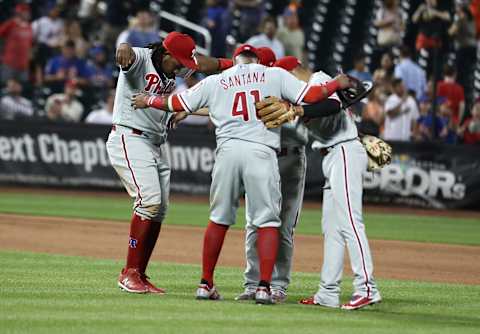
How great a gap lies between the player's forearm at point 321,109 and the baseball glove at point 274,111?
11cm

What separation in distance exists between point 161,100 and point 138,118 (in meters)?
0.71

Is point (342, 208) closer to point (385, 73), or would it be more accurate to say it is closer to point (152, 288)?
point (152, 288)

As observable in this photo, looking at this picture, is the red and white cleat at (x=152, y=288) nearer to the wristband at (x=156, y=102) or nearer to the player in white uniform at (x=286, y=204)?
the player in white uniform at (x=286, y=204)

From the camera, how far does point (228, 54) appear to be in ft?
75.0

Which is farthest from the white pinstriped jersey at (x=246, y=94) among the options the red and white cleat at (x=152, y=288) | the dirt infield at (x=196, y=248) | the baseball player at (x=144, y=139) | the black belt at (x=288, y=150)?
the dirt infield at (x=196, y=248)

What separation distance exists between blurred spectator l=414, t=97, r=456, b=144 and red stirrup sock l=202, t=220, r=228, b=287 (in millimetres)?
11140

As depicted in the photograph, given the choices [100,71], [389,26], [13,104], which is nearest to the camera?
[389,26]

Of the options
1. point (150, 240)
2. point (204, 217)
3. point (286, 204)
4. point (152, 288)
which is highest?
point (286, 204)

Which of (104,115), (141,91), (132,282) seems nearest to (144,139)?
(141,91)

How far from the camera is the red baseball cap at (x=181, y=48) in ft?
29.4

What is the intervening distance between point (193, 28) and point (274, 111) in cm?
1582

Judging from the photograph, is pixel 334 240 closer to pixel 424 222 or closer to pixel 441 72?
pixel 424 222

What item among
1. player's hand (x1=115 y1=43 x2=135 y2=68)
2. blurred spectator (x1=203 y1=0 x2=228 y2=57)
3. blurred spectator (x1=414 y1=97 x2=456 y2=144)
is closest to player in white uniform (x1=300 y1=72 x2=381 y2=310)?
player's hand (x1=115 y1=43 x2=135 y2=68)

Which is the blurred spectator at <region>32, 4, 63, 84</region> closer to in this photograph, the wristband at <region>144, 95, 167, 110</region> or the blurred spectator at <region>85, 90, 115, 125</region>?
the blurred spectator at <region>85, 90, 115, 125</region>
